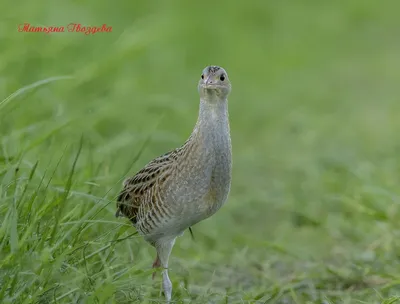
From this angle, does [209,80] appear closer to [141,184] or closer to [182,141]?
[141,184]

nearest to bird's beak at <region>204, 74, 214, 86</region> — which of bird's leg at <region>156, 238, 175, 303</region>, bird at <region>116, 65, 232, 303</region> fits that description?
bird at <region>116, 65, 232, 303</region>

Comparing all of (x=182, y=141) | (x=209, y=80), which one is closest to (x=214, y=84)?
(x=209, y=80)

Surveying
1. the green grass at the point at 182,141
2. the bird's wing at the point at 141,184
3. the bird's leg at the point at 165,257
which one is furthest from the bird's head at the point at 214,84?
the bird's leg at the point at 165,257

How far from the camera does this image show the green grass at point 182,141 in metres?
4.70

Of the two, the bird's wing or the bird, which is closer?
the bird

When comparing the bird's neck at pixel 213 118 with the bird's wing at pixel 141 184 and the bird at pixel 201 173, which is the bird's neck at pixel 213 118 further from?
the bird's wing at pixel 141 184

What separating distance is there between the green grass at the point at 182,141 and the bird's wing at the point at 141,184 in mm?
113

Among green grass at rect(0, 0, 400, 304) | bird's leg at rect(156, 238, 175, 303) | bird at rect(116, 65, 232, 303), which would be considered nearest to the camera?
green grass at rect(0, 0, 400, 304)

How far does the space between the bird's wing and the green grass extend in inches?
4.4

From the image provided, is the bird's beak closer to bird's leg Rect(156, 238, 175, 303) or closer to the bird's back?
the bird's back

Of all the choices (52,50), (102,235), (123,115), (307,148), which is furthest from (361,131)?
(102,235)

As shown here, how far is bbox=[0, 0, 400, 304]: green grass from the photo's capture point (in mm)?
4699

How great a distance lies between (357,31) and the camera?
1462 cm

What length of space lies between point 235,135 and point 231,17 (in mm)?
3906
